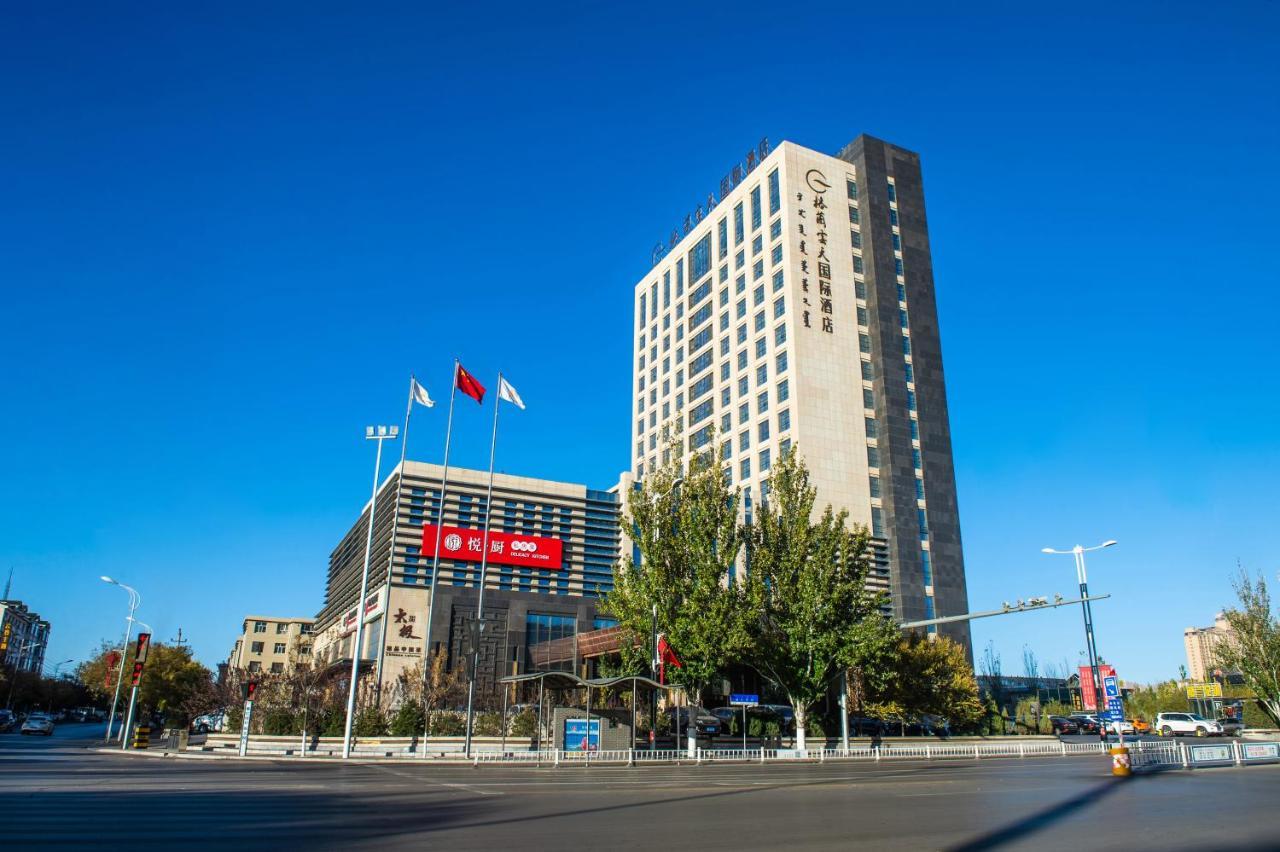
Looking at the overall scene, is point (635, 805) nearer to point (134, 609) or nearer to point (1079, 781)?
point (1079, 781)

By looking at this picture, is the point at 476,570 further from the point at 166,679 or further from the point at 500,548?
the point at 166,679

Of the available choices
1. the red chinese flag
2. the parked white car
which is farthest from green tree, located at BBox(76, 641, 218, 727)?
the parked white car

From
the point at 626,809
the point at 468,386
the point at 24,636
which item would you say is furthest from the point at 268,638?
the point at 626,809

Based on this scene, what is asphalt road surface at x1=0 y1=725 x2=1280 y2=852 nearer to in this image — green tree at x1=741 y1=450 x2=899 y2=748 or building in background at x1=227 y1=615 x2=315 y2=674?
green tree at x1=741 y1=450 x2=899 y2=748

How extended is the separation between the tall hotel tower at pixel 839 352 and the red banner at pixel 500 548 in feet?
57.8

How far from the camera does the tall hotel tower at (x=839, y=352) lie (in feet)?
229

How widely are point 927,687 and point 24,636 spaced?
157937 mm

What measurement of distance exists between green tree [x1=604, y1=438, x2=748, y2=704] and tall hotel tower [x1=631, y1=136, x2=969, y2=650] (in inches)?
856

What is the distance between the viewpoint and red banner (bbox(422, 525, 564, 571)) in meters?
69.6

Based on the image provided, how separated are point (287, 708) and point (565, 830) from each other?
117 ft

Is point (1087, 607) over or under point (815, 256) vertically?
under

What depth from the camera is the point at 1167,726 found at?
58250mm

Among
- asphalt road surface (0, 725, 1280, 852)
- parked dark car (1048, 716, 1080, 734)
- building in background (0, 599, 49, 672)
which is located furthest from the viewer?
building in background (0, 599, 49, 672)

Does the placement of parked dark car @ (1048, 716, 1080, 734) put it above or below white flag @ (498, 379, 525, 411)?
below
